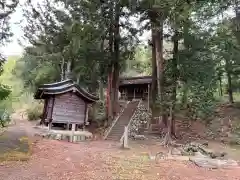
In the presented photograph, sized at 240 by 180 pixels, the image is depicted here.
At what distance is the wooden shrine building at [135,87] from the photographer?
105 ft

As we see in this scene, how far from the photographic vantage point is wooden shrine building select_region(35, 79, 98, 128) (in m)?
21.0

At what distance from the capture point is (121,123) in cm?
2442

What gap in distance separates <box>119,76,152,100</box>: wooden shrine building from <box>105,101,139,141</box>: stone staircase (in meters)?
2.67

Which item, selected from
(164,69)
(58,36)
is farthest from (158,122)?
(58,36)

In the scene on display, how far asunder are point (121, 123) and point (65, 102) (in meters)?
5.32

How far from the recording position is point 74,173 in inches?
385

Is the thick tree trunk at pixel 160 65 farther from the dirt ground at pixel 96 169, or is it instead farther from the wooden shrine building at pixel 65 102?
the dirt ground at pixel 96 169

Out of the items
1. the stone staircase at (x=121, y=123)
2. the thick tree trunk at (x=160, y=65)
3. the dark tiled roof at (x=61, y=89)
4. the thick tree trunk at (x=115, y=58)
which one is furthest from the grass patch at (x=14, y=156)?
the thick tree trunk at (x=115, y=58)

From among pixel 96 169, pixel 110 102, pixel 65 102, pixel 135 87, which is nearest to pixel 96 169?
pixel 96 169

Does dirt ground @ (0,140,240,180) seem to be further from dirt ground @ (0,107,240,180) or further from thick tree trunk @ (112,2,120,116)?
thick tree trunk @ (112,2,120,116)

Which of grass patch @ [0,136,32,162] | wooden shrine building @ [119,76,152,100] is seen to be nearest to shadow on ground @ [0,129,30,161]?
grass patch @ [0,136,32,162]

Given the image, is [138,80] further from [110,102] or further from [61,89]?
[61,89]

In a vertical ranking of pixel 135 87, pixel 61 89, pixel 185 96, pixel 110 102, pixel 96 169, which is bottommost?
pixel 96 169

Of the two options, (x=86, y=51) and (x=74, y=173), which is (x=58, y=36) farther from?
(x=74, y=173)
